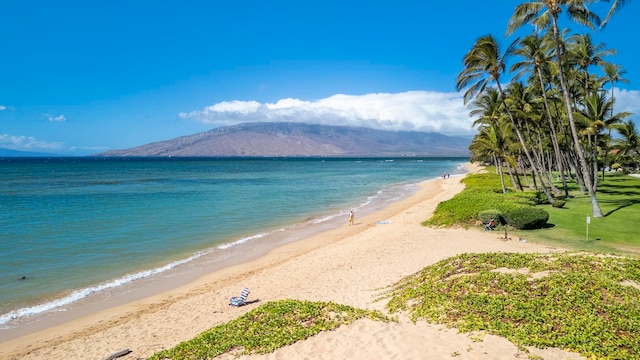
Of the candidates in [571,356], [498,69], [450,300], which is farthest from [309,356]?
[498,69]

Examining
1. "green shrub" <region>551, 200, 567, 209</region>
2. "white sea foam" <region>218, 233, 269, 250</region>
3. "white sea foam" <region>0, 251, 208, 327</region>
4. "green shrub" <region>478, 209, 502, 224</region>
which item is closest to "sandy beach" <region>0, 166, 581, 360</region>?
"green shrub" <region>478, 209, 502, 224</region>

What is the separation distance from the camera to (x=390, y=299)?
1080cm

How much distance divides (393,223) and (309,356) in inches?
780

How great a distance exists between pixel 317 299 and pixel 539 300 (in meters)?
6.08

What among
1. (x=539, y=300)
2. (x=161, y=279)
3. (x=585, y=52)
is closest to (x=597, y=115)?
(x=585, y=52)

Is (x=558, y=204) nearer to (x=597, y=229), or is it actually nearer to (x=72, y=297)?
(x=597, y=229)

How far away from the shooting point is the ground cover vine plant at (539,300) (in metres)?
7.27

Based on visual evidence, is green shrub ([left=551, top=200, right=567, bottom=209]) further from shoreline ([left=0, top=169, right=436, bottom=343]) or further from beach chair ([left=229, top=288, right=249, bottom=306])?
beach chair ([left=229, top=288, right=249, bottom=306])

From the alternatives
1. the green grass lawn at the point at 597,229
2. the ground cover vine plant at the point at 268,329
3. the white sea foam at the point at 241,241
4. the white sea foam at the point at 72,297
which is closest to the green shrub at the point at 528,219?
the green grass lawn at the point at 597,229

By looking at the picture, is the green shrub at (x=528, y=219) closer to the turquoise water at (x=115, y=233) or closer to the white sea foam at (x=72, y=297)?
the turquoise water at (x=115, y=233)

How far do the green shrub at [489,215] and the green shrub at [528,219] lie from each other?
24.0 inches

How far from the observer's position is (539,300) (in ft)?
28.9

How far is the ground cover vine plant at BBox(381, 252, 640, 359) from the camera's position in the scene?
727 cm

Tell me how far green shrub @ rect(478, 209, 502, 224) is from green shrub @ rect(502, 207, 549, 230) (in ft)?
2.00
